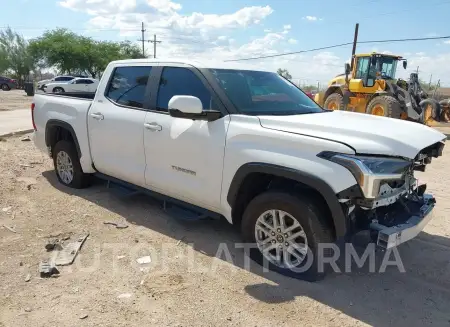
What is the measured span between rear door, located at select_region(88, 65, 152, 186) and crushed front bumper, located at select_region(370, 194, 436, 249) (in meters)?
2.50

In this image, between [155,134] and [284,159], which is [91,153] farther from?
[284,159]

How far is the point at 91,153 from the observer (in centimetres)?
505

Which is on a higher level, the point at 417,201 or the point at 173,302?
the point at 417,201

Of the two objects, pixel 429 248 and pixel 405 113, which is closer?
pixel 429 248

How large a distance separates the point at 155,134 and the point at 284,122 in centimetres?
143

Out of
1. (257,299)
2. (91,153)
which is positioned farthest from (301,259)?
(91,153)

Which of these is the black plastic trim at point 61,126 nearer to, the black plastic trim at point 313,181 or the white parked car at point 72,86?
the black plastic trim at point 313,181

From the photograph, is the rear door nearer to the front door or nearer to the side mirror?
the front door

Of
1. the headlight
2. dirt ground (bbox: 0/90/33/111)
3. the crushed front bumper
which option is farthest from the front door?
dirt ground (bbox: 0/90/33/111)

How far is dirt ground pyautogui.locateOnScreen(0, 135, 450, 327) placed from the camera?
292 centimetres

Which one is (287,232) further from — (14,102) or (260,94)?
(14,102)

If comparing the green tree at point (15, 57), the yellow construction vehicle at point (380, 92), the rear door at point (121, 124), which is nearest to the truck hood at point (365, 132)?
the rear door at point (121, 124)

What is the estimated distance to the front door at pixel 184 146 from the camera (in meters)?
3.65

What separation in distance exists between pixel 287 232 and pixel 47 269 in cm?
208
